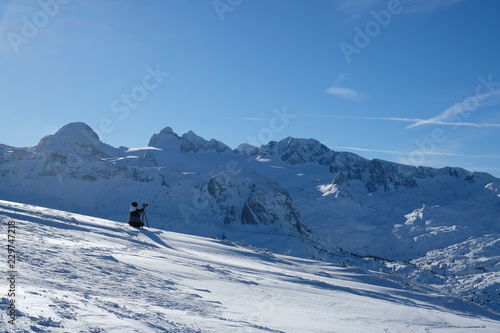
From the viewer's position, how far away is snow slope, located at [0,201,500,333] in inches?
159

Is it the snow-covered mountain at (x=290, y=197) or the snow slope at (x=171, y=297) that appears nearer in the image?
the snow slope at (x=171, y=297)

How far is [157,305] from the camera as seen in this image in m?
4.96

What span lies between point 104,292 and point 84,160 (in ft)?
178

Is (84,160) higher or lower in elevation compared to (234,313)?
higher

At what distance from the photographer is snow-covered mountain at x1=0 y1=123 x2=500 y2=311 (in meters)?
48.2

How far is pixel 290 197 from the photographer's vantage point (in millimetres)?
56156

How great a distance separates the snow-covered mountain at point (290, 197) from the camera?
48.2m

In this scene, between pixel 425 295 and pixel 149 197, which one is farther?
pixel 149 197

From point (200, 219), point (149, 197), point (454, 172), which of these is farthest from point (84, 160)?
point (454, 172)

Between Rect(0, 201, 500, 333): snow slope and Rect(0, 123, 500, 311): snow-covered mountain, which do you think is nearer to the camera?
Rect(0, 201, 500, 333): snow slope

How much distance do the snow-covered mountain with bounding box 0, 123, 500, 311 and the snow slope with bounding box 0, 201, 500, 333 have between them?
30247mm

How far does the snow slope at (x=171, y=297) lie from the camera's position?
4.04 m

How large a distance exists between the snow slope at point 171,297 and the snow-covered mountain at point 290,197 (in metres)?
30.2

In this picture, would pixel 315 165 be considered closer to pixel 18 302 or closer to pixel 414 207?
pixel 414 207
